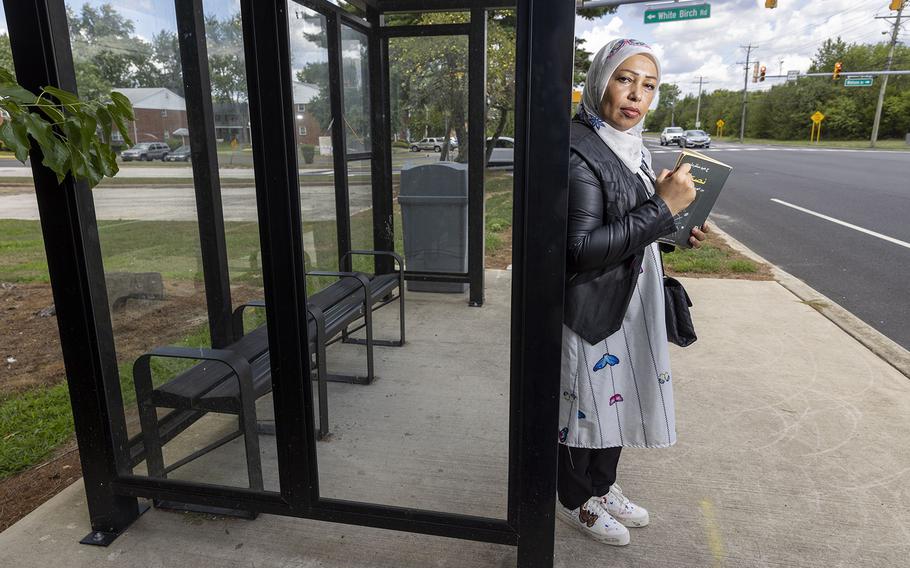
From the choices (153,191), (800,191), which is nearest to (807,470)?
(153,191)

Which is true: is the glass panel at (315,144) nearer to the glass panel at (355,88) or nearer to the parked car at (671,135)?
the glass panel at (355,88)

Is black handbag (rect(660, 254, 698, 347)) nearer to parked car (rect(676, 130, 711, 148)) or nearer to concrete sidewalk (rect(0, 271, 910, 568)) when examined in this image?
concrete sidewalk (rect(0, 271, 910, 568))

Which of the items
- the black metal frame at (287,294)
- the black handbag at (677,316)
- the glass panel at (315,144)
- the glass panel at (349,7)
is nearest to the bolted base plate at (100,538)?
the black metal frame at (287,294)

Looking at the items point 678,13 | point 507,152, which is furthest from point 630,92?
point 678,13

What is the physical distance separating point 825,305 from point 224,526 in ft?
16.4

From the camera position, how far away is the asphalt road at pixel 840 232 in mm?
5703

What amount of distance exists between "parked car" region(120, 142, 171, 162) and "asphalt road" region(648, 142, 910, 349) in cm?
491

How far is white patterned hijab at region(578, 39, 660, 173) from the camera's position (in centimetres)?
175

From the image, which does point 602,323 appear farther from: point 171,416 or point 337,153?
point 337,153

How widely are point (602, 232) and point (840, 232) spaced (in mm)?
8824

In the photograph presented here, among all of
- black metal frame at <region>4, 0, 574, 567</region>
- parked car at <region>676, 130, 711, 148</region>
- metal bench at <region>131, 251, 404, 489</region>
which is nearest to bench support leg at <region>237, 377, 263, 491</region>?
metal bench at <region>131, 251, 404, 489</region>

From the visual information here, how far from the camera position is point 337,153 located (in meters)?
4.09

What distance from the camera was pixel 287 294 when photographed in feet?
6.48

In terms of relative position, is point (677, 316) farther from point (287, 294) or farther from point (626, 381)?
point (287, 294)
